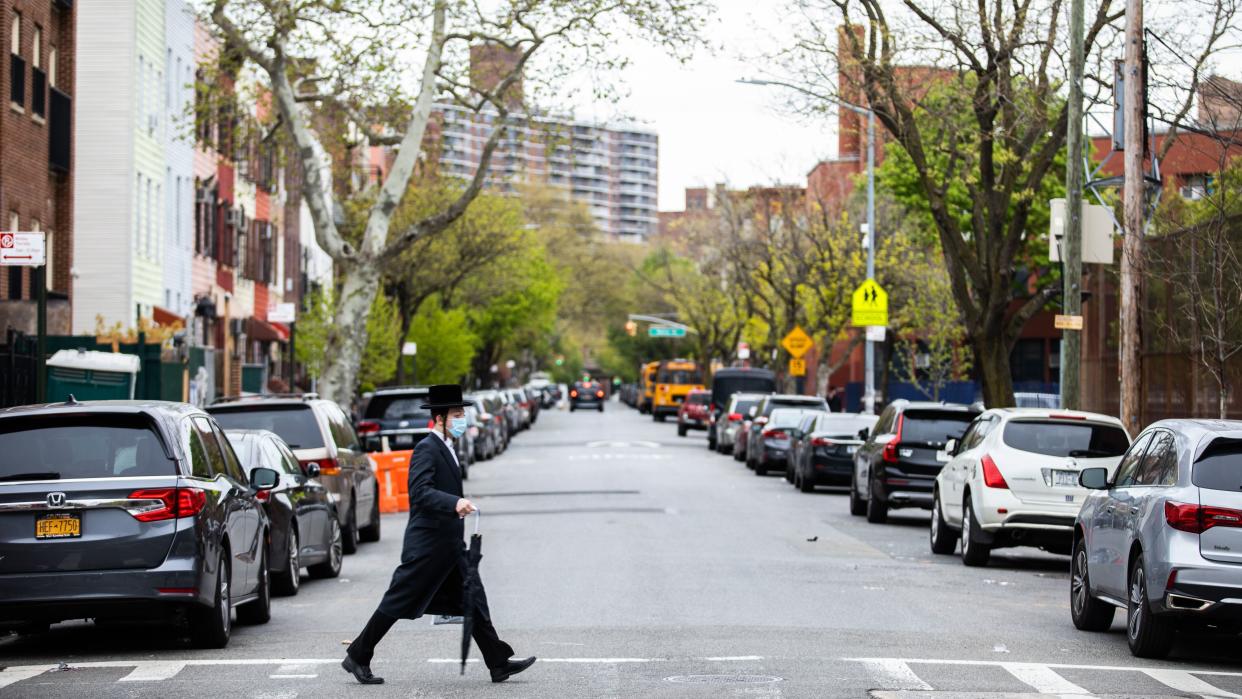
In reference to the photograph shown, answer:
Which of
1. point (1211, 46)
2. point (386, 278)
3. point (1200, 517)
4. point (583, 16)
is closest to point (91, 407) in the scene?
point (1200, 517)

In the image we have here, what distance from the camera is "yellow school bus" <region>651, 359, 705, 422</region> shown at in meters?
92.0

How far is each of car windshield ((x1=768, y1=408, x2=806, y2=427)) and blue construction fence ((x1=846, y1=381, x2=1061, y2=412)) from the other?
8313 mm

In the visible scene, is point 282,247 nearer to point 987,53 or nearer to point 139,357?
point 139,357

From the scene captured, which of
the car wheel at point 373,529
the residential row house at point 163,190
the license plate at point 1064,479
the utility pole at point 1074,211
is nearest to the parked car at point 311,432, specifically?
the car wheel at point 373,529

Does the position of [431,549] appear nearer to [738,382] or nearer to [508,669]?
[508,669]

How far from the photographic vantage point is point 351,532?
21000 mm

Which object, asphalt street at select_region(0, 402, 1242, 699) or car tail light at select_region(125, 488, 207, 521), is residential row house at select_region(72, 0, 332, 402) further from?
car tail light at select_region(125, 488, 207, 521)

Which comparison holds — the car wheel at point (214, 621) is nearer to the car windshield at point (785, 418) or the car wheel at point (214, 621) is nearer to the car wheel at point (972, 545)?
the car wheel at point (972, 545)

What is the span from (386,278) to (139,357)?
30752 mm

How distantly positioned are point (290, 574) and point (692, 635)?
460cm

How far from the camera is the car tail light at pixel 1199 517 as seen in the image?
38.2ft

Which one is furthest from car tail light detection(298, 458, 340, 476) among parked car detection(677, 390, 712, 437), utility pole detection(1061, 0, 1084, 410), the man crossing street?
parked car detection(677, 390, 712, 437)

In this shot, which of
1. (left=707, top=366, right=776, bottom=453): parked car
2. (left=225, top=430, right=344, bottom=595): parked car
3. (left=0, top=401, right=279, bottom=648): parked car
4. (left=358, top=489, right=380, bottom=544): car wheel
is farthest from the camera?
(left=707, top=366, right=776, bottom=453): parked car

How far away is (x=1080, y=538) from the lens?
562 inches
